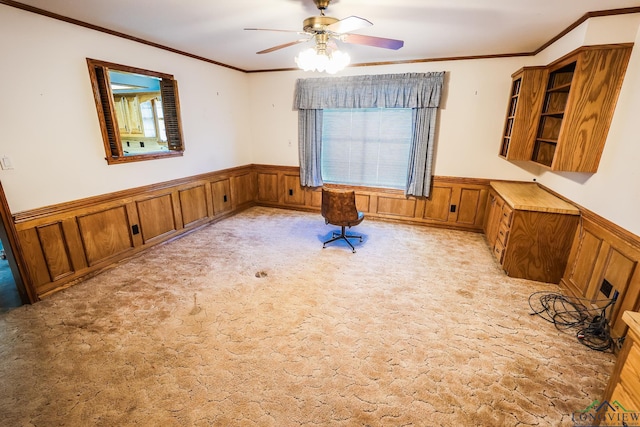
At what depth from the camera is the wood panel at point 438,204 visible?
4512 millimetres

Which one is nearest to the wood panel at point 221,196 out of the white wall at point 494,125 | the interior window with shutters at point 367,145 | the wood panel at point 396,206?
the white wall at point 494,125

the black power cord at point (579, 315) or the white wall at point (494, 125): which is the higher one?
the white wall at point (494, 125)

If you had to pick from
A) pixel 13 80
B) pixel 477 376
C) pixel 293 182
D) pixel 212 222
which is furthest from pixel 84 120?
pixel 477 376


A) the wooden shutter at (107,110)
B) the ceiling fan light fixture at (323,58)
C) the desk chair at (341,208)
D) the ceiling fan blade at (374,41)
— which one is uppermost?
the ceiling fan blade at (374,41)

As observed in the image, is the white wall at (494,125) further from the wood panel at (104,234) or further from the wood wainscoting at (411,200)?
the wood panel at (104,234)

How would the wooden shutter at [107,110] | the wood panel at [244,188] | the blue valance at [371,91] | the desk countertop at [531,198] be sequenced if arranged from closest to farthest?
the desk countertop at [531,198] < the wooden shutter at [107,110] < the blue valance at [371,91] < the wood panel at [244,188]

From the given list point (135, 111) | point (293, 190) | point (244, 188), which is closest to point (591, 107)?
point (293, 190)

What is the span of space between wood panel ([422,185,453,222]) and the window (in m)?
3.86

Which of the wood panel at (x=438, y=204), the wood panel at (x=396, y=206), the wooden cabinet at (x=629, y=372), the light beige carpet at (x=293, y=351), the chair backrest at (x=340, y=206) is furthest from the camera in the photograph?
the wood panel at (x=396, y=206)

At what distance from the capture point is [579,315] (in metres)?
2.44

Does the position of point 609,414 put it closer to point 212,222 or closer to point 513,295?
point 513,295

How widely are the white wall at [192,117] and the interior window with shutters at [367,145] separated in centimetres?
57

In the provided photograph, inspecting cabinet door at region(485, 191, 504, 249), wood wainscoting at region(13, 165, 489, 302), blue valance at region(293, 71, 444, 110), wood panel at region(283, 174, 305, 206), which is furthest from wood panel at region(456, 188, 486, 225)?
wood panel at region(283, 174, 305, 206)

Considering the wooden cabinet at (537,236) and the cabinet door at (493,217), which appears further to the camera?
the cabinet door at (493,217)
